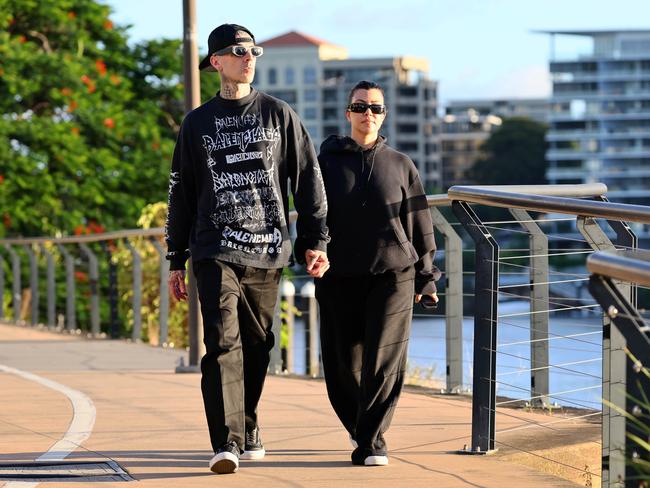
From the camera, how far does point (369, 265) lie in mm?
6516

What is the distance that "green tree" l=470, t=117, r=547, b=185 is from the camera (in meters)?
152

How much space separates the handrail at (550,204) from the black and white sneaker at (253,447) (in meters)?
1.28

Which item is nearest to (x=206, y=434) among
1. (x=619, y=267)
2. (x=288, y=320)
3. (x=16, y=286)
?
(x=619, y=267)

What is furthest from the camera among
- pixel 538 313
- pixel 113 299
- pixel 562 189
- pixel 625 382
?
pixel 113 299

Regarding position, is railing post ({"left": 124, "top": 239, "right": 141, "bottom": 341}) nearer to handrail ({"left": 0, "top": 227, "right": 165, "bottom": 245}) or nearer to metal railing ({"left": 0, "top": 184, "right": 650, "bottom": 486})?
handrail ({"left": 0, "top": 227, "right": 165, "bottom": 245})

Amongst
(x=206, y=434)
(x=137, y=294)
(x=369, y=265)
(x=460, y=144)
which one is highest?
(x=369, y=265)

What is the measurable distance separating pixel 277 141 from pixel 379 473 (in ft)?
4.37

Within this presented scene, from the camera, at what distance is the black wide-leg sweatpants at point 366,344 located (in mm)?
6410

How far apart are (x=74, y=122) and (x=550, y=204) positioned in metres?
25.4

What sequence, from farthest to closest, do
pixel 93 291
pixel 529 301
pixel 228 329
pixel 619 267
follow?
pixel 93 291 < pixel 529 301 < pixel 228 329 < pixel 619 267

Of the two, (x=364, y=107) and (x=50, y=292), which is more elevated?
(x=364, y=107)

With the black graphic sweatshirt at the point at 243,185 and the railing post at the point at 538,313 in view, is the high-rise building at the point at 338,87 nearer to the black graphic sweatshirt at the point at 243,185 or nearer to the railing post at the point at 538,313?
the railing post at the point at 538,313

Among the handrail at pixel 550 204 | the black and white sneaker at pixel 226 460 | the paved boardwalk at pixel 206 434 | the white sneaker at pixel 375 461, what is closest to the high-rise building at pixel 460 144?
the paved boardwalk at pixel 206 434

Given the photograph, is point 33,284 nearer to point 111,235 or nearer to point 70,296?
point 70,296
